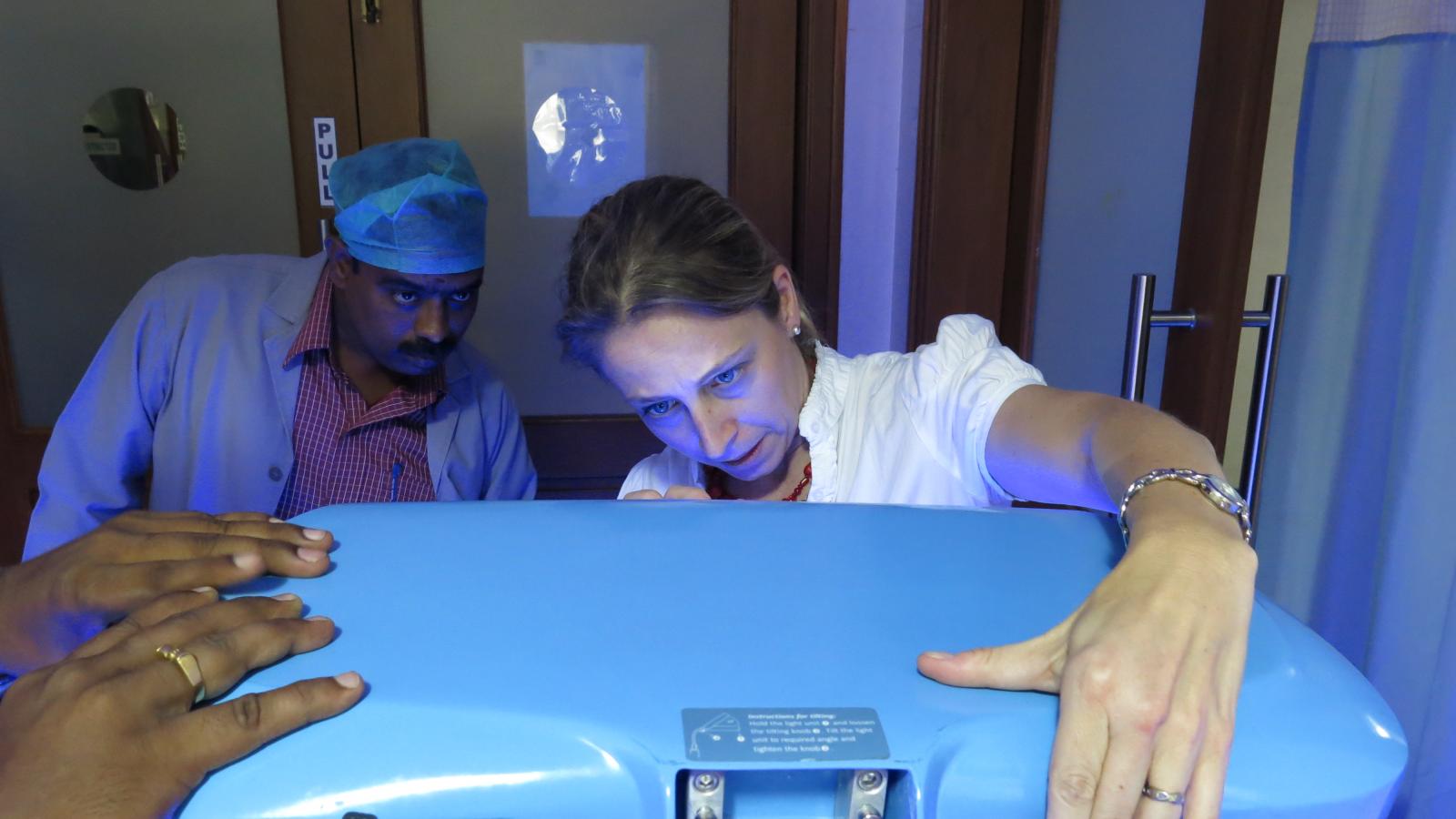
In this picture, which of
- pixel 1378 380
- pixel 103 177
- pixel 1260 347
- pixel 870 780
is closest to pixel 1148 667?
pixel 870 780

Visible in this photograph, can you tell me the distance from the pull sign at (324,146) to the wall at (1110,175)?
4.31 ft

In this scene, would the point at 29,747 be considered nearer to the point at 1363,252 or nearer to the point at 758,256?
the point at 758,256

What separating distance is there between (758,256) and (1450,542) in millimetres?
730

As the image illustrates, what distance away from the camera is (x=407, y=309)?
4.66ft

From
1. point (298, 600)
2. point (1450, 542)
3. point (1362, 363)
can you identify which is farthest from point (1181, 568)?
point (1362, 363)

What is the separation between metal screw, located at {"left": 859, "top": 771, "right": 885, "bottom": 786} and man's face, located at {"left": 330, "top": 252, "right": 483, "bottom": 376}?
44.9 inches

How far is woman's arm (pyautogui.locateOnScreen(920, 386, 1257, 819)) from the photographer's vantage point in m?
0.43

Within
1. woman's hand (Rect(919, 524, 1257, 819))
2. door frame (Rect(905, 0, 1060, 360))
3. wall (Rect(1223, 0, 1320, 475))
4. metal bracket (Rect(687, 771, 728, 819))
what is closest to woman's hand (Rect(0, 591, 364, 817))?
metal bracket (Rect(687, 771, 728, 819))

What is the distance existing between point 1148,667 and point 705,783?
0.72ft

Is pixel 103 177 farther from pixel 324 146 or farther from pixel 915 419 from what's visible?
pixel 915 419

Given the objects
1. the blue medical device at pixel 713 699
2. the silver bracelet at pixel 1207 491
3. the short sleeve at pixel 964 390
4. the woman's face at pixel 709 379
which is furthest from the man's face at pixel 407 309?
the silver bracelet at pixel 1207 491

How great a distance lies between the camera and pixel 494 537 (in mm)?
600

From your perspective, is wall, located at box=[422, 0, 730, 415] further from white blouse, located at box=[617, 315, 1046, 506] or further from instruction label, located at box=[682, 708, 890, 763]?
instruction label, located at box=[682, 708, 890, 763]

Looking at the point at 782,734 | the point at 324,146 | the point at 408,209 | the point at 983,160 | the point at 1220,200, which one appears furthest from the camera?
the point at 324,146
